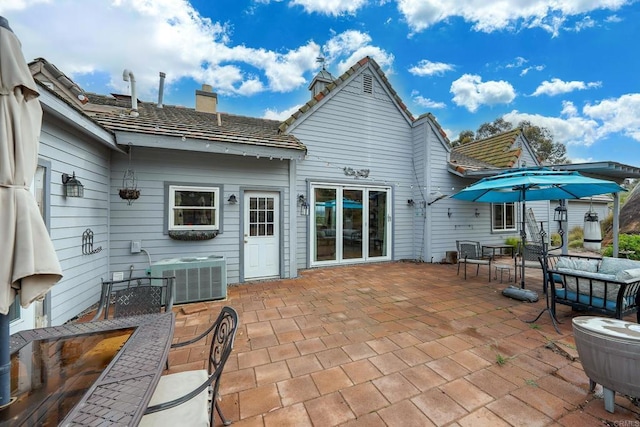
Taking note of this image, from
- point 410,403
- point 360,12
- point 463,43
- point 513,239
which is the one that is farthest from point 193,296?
→ point 463,43

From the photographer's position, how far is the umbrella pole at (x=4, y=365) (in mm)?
1120

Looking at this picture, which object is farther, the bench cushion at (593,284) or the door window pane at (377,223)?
the door window pane at (377,223)

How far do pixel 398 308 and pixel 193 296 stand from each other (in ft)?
11.7

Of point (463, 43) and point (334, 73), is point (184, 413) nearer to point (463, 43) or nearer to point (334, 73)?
point (334, 73)

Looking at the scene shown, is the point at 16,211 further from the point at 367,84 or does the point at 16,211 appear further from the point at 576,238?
the point at 576,238

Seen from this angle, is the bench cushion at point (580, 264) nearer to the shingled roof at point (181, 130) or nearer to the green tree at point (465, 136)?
the shingled roof at point (181, 130)

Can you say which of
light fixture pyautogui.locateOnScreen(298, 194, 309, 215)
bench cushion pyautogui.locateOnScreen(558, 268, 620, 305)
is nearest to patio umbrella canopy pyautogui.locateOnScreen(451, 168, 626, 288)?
bench cushion pyautogui.locateOnScreen(558, 268, 620, 305)

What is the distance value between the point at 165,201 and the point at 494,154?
1156 cm

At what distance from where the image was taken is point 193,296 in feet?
14.5

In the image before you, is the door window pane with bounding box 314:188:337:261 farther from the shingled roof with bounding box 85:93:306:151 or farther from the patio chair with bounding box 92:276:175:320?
the patio chair with bounding box 92:276:175:320

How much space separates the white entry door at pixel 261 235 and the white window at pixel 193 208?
674 mm

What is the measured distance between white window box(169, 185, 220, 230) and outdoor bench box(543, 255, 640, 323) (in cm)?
592

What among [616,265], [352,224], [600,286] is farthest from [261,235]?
[616,265]

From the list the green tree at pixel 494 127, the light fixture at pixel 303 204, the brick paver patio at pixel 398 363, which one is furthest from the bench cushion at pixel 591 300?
the green tree at pixel 494 127
